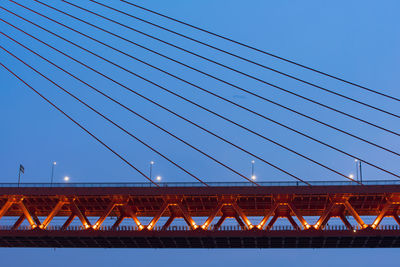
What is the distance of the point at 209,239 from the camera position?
63.4 metres

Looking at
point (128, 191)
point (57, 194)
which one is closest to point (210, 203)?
point (128, 191)

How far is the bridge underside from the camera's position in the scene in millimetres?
60781

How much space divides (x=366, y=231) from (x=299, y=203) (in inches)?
273

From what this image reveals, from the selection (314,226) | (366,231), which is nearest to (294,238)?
(314,226)

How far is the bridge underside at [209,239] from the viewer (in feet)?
199

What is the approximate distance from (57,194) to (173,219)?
9.72m

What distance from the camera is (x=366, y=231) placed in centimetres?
5972

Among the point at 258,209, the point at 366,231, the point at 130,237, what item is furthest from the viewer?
the point at 258,209

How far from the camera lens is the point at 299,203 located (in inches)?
2549

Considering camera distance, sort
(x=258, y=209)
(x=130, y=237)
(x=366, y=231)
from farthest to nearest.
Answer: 1. (x=258, y=209)
2. (x=130, y=237)
3. (x=366, y=231)

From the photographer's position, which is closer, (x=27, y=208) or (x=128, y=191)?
(x=128, y=191)

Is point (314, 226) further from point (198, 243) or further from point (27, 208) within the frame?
point (27, 208)

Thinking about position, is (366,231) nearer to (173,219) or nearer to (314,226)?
(314,226)

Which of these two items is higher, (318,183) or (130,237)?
(318,183)
